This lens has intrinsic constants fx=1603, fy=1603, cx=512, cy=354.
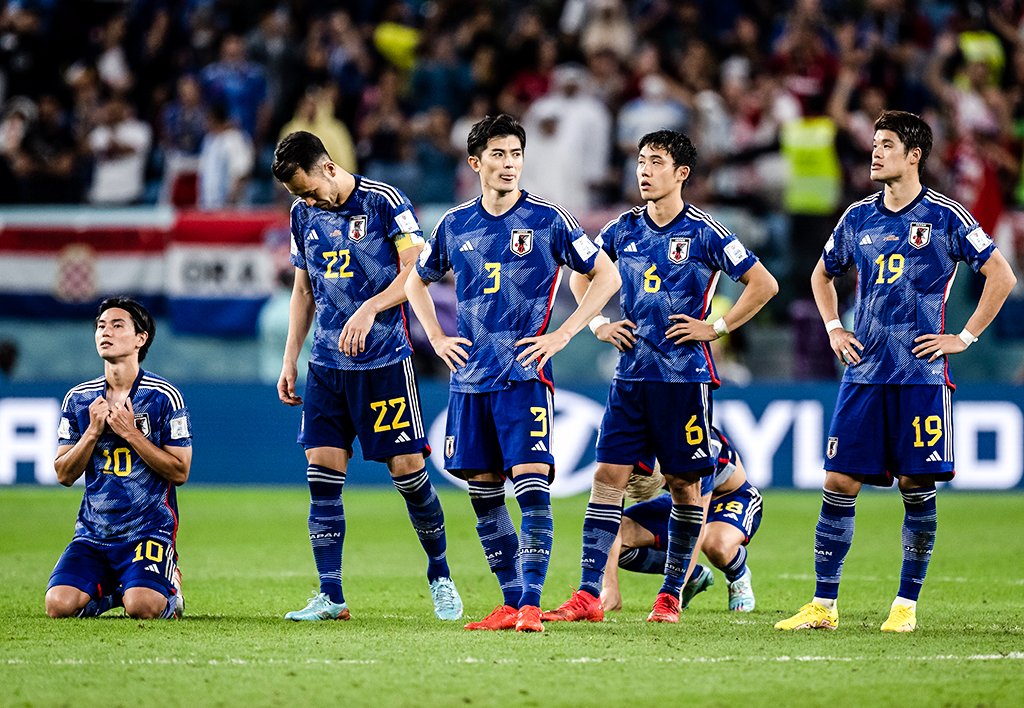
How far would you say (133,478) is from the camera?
8.23 m

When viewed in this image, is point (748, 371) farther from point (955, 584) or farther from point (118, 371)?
point (118, 371)

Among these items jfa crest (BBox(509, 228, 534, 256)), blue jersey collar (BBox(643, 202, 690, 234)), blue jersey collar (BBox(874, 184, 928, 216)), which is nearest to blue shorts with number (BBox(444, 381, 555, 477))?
jfa crest (BBox(509, 228, 534, 256))

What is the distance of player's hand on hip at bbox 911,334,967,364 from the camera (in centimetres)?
759

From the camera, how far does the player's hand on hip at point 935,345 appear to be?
7.59m

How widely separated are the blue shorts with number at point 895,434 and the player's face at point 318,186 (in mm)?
2783

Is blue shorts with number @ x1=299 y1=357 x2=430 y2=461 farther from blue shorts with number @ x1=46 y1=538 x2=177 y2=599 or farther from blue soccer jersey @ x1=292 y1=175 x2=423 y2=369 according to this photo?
blue shorts with number @ x1=46 y1=538 x2=177 y2=599

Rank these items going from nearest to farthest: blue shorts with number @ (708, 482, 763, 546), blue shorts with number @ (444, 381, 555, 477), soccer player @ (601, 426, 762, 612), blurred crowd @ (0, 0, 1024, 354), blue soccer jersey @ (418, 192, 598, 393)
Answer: blue shorts with number @ (444, 381, 555, 477), blue soccer jersey @ (418, 192, 598, 393), soccer player @ (601, 426, 762, 612), blue shorts with number @ (708, 482, 763, 546), blurred crowd @ (0, 0, 1024, 354)

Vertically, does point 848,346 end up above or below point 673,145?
below

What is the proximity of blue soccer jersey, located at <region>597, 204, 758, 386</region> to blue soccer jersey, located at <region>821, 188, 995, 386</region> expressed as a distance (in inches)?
26.2

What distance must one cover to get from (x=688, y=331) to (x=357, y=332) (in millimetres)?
1643

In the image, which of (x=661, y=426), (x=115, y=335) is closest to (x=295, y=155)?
(x=115, y=335)

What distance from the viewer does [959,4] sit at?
19344 mm

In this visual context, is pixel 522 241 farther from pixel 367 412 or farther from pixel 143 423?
pixel 143 423

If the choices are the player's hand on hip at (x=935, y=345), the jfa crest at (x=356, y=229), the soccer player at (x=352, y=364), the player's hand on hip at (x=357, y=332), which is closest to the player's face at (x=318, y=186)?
the soccer player at (x=352, y=364)
